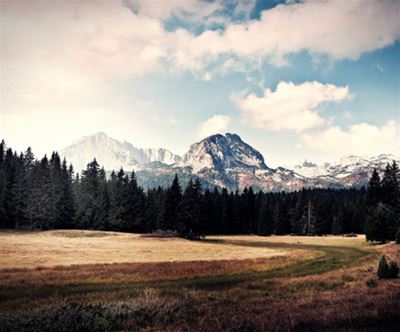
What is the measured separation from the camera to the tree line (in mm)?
73000

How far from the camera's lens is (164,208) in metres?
91.9

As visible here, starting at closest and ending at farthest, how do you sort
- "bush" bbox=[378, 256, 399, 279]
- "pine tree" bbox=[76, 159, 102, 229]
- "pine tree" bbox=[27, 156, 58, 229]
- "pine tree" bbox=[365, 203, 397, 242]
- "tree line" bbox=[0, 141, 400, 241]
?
"bush" bbox=[378, 256, 399, 279] → "pine tree" bbox=[365, 203, 397, 242] → "tree line" bbox=[0, 141, 400, 241] → "pine tree" bbox=[27, 156, 58, 229] → "pine tree" bbox=[76, 159, 102, 229]

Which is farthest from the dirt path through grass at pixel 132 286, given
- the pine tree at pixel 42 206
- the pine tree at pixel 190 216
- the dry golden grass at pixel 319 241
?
the pine tree at pixel 42 206

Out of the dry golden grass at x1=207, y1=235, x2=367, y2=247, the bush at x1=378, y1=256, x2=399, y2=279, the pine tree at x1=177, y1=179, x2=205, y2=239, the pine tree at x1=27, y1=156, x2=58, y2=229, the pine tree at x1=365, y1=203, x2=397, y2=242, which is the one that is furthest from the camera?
the pine tree at x1=27, y1=156, x2=58, y2=229

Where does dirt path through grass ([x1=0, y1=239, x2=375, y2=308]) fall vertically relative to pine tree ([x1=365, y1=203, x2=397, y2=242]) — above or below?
below

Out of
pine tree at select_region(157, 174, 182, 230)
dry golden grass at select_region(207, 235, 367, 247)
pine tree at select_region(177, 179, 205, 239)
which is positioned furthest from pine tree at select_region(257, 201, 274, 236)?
pine tree at select_region(157, 174, 182, 230)

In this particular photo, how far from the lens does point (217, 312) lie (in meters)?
16.3

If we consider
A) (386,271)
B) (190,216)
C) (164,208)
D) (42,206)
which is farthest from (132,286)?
(42,206)

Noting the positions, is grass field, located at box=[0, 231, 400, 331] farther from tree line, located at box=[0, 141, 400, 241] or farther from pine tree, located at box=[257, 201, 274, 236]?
pine tree, located at box=[257, 201, 274, 236]

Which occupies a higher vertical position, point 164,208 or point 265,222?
point 164,208

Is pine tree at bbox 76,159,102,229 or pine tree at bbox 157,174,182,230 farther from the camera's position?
pine tree at bbox 76,159,102,229

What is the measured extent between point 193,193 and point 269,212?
154 feet

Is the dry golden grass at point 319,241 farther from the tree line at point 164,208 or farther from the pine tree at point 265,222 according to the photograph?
the pine tree at point 265,222

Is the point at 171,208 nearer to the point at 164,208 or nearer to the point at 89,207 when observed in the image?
the point at 164,208
